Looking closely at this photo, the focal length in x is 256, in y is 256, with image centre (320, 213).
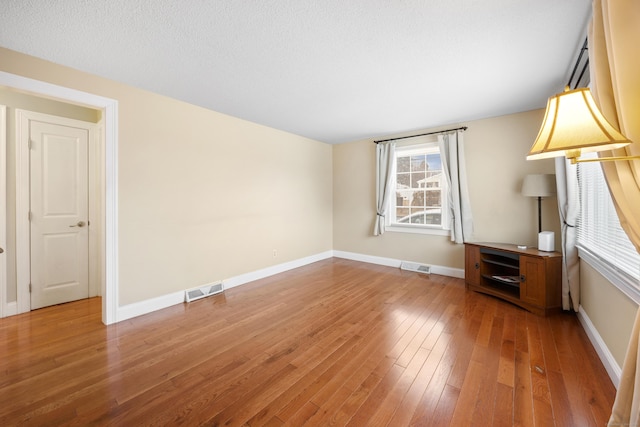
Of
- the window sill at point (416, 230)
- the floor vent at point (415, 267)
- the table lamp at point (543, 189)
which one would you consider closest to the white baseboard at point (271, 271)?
the window sill at point (416, 230)

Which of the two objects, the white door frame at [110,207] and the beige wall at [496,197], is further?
the beige wall at [496,197]

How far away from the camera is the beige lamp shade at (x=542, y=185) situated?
3.11 meters

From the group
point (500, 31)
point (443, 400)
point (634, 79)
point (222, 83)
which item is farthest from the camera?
point (222, 83)

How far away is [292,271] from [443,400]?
324cm

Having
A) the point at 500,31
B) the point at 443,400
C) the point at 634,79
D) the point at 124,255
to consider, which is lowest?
the point at 443,400

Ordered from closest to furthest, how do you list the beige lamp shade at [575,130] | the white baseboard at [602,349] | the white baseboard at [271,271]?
the beige lamp shade at [575,130] < the white baseboard at [602,349] < the white baseboard at [271,271]

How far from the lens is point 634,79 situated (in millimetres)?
1078

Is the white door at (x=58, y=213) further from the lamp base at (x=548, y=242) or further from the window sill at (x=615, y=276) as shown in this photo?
the lamp base at (x=548, y=242)

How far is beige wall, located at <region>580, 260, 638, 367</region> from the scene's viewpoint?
167 centimetres

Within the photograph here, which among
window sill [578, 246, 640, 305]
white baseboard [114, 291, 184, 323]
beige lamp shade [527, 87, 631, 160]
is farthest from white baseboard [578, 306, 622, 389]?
white baseboard [114, 291, 184, 323]

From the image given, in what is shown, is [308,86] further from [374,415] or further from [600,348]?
[600,348]

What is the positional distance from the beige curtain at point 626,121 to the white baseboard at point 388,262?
307 centimetres

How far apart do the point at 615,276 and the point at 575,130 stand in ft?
4.87

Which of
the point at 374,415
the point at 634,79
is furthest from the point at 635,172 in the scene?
the point at 374,415
